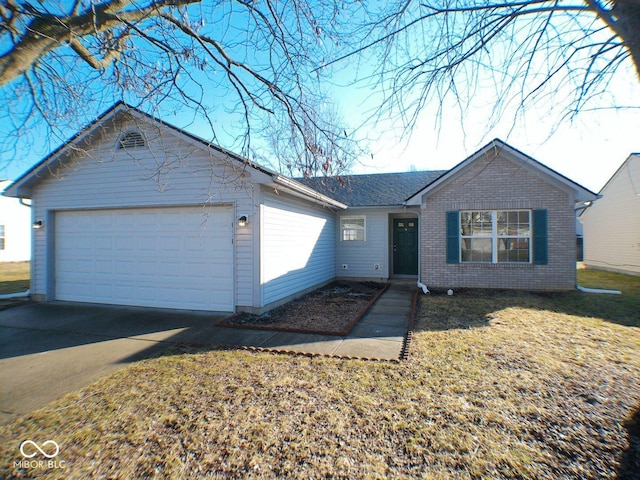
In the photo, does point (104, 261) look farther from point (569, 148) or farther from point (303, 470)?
point (569, 148)

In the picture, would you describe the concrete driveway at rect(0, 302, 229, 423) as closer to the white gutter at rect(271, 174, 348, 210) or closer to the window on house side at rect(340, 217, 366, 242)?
the white gutter at rect(271, 174, 348, 210)

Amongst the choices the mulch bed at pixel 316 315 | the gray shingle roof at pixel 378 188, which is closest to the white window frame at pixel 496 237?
the gray shingle roof at pixel 378 188

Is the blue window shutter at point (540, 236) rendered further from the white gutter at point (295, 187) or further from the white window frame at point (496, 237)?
the white gutter at point (295, 187)

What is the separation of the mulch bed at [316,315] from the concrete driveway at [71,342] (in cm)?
87

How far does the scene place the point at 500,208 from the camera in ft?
33.7

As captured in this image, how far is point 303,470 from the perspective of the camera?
8.16ft

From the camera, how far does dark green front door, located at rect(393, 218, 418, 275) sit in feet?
44.7

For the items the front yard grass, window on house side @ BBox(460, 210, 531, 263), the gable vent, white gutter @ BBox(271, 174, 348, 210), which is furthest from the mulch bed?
the gable vent

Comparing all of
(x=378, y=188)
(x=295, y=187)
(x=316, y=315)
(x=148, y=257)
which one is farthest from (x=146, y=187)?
(x=378, y=188)

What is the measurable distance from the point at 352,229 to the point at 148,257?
7.88m

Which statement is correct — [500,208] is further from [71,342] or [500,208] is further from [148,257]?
[71,342]

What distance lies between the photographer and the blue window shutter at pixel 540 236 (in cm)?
998

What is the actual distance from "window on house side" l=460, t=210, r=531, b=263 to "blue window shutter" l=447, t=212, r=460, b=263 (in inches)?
7.1

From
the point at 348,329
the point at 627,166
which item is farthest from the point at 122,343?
the point at 627,166
